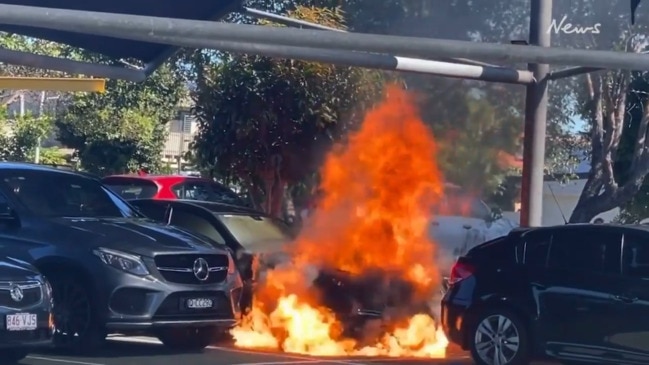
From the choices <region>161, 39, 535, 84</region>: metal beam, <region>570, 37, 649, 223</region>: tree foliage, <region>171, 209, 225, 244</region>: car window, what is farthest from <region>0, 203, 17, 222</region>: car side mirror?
<region>570, 37, 649, 223</region>: tree foliage

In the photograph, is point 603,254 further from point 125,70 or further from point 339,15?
point 339,15

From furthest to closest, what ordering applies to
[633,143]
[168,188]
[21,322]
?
1. [168,188]
2. [633,143]
3. [21,322]

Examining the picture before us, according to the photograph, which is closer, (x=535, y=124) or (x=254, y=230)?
(x=254, y=230)

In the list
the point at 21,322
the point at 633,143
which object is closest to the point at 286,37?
the point at 21,322

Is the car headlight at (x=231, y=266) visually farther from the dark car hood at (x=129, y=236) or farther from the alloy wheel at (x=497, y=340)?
the alloy wheel at (x=497, y=340)

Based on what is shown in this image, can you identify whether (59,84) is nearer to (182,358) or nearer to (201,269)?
(201,269)

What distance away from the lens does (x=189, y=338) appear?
13.5 meters

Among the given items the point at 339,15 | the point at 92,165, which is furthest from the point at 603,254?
the point at 92,165

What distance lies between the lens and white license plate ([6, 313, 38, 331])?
10383mm

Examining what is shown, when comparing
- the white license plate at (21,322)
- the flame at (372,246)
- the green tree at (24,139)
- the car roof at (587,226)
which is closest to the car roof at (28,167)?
the flame at (372,246)

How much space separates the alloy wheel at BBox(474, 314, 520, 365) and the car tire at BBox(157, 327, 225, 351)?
280 cm

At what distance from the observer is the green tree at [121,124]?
100 feet

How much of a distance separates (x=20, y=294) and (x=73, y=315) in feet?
5.02

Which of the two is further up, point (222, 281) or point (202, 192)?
point (202, 192)
